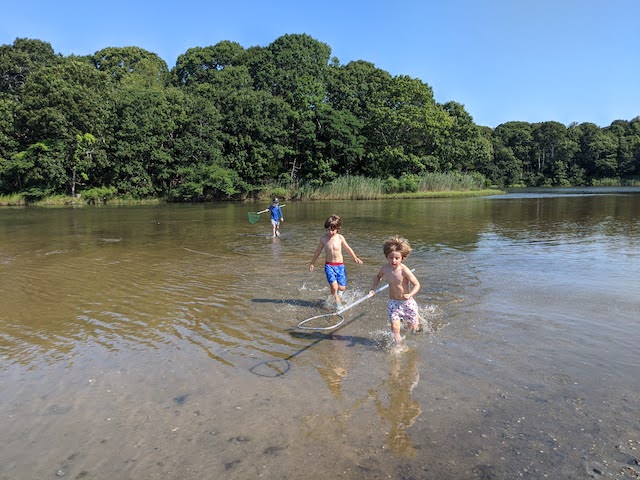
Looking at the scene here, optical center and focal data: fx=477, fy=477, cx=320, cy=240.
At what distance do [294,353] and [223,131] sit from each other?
47.1 metres

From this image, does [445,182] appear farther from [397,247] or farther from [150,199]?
[397,247]

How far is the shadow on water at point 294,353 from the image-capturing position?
16.7ft

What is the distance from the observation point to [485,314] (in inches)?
280

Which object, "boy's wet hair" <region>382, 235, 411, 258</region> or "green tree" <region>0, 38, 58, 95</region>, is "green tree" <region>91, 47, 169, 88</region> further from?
"boy's wet hair" <region>382, 235, 411, 258</region>

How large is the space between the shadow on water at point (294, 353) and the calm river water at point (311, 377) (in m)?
0.03

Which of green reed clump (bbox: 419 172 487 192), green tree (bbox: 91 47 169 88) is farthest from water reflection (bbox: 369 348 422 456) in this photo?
green tree (bbox: 91 47 169 88)

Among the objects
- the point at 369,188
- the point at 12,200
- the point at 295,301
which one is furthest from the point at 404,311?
the point at 12,200

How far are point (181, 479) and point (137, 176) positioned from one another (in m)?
46.7

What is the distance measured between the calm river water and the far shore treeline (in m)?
37.8

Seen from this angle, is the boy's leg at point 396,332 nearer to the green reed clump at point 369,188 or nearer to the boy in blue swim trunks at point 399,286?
the boy in blue swim trunks at point 399,286

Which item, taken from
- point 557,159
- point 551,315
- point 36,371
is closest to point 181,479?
point 36,371

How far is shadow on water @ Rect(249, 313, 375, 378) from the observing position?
509 cm

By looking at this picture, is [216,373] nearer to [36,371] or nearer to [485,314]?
[36,371]

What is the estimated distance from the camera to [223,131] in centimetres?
4988
